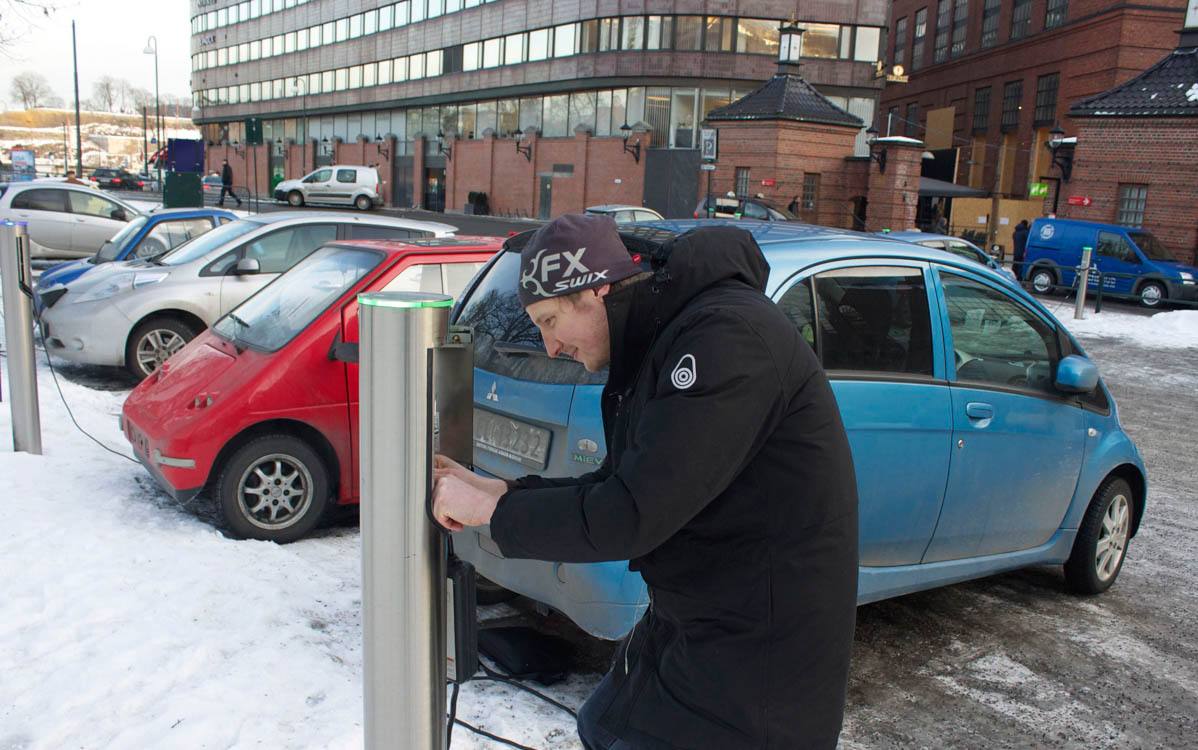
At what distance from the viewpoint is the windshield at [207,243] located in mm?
9547

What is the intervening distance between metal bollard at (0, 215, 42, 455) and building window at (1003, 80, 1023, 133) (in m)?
47.2

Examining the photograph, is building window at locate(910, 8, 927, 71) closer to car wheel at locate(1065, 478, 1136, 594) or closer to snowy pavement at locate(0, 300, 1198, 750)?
snowy pavement at locate(0, 300, 1198, 750)

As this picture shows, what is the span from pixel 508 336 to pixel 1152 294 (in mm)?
23545

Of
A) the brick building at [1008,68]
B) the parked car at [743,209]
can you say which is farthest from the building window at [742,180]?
the brick building at [1008,68]

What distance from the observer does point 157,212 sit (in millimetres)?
12156

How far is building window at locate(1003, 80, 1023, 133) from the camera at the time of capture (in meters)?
45.8

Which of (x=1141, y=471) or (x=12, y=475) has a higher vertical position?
(x=1141, y=471)

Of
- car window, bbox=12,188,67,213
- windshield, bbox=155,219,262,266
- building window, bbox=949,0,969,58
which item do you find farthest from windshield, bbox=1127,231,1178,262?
building window, bbox=949,0,969,58

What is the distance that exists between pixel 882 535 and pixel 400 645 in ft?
8.63

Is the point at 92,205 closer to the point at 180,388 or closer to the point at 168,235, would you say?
the point at 168,235

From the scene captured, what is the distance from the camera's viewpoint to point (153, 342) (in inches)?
367

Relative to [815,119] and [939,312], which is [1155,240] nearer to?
[815,119]

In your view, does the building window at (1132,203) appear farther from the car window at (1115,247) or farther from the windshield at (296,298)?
the windshield at (296,298)

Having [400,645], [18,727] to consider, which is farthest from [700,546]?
[18,727]
